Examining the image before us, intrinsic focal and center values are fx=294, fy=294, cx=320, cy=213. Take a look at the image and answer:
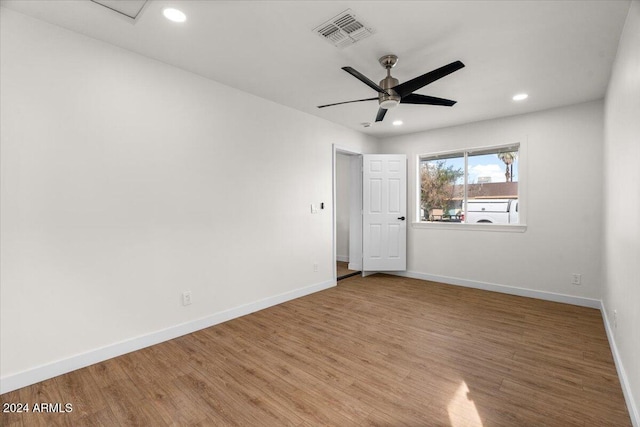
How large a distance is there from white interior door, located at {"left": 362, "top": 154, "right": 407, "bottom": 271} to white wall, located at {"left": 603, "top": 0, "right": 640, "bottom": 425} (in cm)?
284

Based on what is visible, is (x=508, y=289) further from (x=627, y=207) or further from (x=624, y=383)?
(x=627, y=207)

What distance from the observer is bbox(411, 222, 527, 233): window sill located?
423 cm

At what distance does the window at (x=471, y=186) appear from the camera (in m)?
4.40

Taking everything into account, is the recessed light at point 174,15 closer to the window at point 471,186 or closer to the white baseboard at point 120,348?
the white baseboard at point 120,348

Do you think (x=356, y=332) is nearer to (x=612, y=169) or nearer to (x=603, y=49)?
(x=612, y=169)

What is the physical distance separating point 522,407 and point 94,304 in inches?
126

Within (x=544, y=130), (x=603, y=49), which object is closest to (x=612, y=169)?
(x=603, y=49)

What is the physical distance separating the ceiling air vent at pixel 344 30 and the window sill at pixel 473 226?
136 inches

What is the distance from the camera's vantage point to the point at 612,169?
275cm

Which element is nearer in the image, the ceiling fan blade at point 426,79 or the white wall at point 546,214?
the ceiling fan blade at point 426,79

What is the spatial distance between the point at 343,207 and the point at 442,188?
2.37 metres

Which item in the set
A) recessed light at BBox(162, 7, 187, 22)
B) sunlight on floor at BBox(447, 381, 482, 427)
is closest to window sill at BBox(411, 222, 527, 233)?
sunlight on floor at BBox(447, 381, 482, 427)

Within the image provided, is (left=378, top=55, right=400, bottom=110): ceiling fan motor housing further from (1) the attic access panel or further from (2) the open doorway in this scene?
(2) the open doorway

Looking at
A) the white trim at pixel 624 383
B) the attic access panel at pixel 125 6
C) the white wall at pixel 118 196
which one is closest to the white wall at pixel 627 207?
the white trim at pixel 624 383
